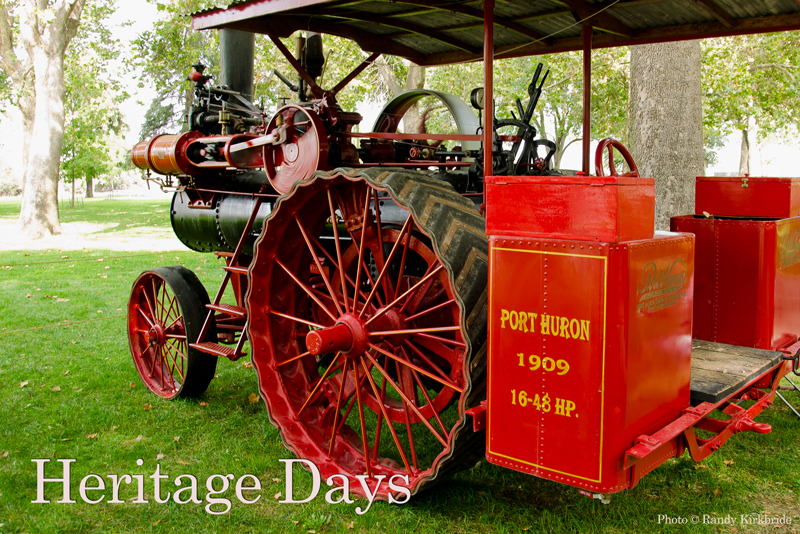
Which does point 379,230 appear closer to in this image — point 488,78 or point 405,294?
point 405,294

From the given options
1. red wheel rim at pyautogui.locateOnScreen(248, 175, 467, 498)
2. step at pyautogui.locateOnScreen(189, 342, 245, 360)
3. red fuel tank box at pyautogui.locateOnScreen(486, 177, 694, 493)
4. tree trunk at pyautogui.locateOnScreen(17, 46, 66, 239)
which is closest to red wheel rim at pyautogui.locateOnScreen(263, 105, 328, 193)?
red wheel rim at pyautogui.locateOnScreen(248, 175, 467, 498)

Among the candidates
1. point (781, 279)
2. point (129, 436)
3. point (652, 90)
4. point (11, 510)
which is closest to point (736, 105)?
point (652, 90)

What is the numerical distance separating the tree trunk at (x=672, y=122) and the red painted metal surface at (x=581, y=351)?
176 inches

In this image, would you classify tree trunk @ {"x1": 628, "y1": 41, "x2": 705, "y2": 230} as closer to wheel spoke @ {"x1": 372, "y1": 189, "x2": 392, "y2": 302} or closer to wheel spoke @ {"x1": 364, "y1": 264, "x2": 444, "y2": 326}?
wheel spoke @ {"x1": 372, "y1": 189, "x2": 392, "y2": 302}

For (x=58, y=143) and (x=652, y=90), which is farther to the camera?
(x=58, y=143)

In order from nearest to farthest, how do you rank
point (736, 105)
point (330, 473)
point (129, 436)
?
point (330, 473)
point (129, 436)
point (736, 105)

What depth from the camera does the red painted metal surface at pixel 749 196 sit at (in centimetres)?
392

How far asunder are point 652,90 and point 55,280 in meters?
8.78

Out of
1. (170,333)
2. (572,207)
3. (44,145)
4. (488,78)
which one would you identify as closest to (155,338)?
(170,333)

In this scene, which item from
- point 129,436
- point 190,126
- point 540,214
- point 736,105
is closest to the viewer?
point 540,214

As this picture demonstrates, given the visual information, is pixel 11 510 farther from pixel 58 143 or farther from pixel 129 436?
pixel 58 143

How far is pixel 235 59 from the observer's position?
6215mm

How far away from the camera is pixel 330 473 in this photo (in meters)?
3.72

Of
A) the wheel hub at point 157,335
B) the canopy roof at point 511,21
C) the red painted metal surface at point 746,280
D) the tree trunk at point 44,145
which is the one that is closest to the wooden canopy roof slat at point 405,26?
the canopy roof at point 511,21
